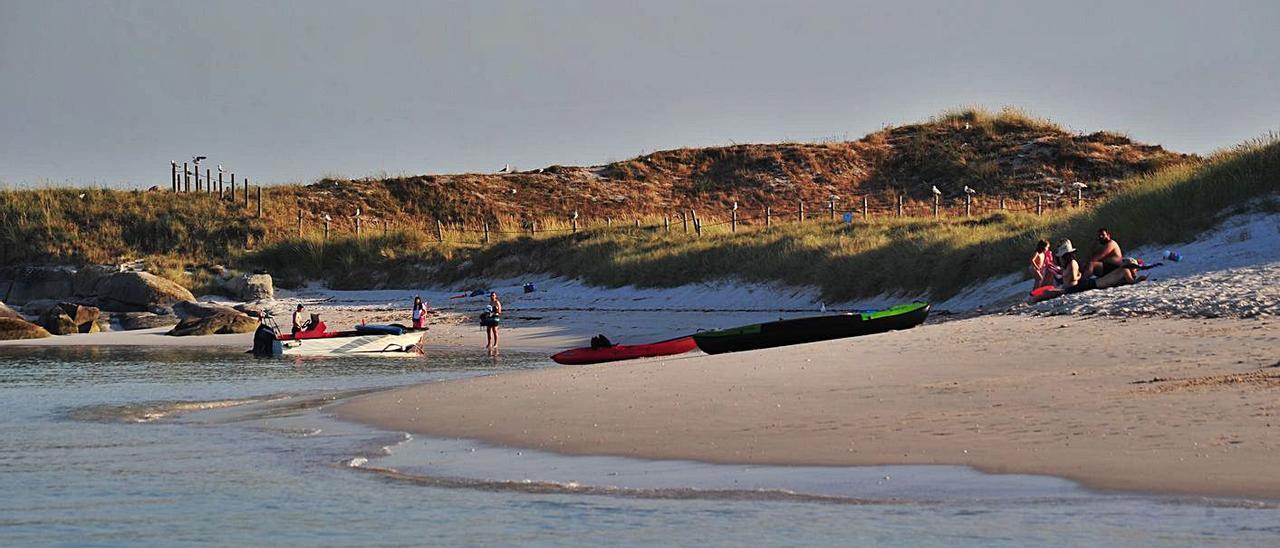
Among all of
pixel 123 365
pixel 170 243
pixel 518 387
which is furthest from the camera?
pixel 170 243

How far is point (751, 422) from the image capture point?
506 inches

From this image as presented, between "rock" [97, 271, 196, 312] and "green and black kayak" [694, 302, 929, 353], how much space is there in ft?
88.8

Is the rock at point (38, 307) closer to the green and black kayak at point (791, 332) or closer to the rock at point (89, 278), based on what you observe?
the rock at point (89, 278)

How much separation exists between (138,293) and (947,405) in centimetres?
3639

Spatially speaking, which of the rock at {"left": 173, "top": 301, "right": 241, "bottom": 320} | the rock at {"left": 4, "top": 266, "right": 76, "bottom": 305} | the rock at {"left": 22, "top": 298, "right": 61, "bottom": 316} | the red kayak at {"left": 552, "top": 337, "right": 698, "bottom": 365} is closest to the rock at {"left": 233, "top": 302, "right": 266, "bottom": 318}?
the rock at {"left": 173, "top": 301, "right": 241, "bottom": 320}

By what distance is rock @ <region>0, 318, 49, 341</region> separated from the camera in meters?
36.1

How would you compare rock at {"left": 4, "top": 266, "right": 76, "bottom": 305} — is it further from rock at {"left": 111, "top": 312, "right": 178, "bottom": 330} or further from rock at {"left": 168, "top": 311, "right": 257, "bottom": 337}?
rock at {"left": 168, "top": 311, "right": 257, "bottom": 337}

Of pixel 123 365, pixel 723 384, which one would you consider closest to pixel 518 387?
pixel 723 384

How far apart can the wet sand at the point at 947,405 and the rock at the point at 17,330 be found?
20.5 m

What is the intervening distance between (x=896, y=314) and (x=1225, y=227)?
8.20 metres

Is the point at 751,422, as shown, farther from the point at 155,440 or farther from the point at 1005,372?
the point at 155,440

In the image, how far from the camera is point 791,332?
→ 2145cm

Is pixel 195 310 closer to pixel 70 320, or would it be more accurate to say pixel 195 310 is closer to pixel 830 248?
pixel 70 320

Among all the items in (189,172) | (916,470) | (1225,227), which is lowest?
(916,470)
